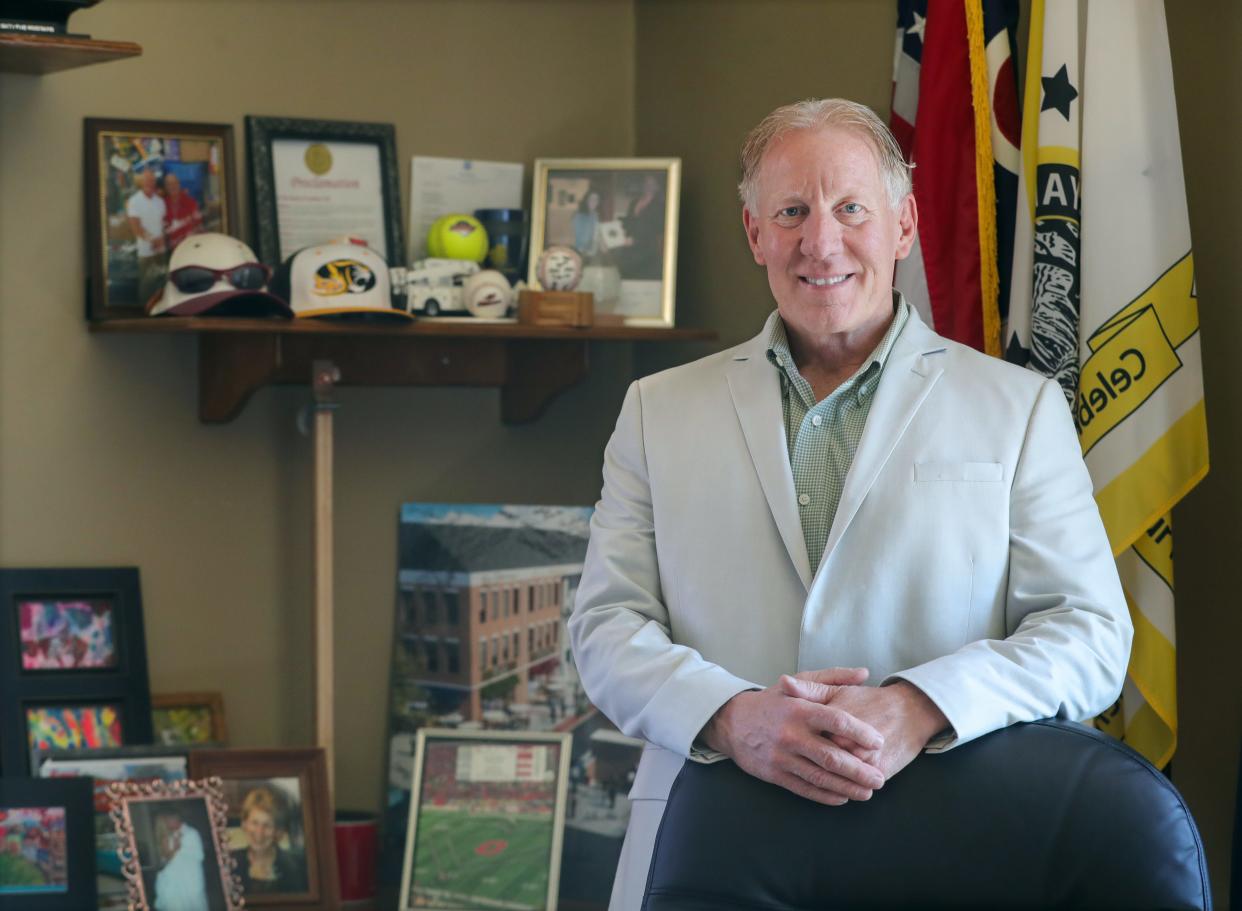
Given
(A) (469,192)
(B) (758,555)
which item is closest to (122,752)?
(A) (469,192)

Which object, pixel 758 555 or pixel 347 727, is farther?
pixel 347 727

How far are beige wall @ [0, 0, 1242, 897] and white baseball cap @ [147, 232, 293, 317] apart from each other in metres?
0.25

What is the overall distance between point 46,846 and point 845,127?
1.72 metres

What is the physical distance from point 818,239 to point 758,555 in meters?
0.34

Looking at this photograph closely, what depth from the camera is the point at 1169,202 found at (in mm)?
1877

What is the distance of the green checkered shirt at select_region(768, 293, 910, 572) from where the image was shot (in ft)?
5.28

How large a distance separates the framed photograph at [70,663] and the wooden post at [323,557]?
0.30 meters

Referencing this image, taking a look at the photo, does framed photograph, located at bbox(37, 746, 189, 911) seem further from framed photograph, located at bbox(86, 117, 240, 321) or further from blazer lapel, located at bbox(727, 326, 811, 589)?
blazer lapel, located at bbox(727, 326, 811, 589)

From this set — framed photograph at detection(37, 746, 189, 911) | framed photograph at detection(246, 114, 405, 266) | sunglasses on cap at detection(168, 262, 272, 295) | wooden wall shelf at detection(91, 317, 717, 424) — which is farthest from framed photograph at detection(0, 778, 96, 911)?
framed photograph at detection(246, 114, 405, 266)

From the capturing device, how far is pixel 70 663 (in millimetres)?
2637

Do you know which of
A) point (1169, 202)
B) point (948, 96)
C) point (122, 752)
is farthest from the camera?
point (122, 752)

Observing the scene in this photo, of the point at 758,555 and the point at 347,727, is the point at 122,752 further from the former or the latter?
the point at 758,555

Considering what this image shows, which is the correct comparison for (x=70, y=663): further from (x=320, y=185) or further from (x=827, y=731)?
(x=827, y=731)

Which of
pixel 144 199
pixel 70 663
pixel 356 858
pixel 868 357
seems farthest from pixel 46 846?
pixel 868 357
